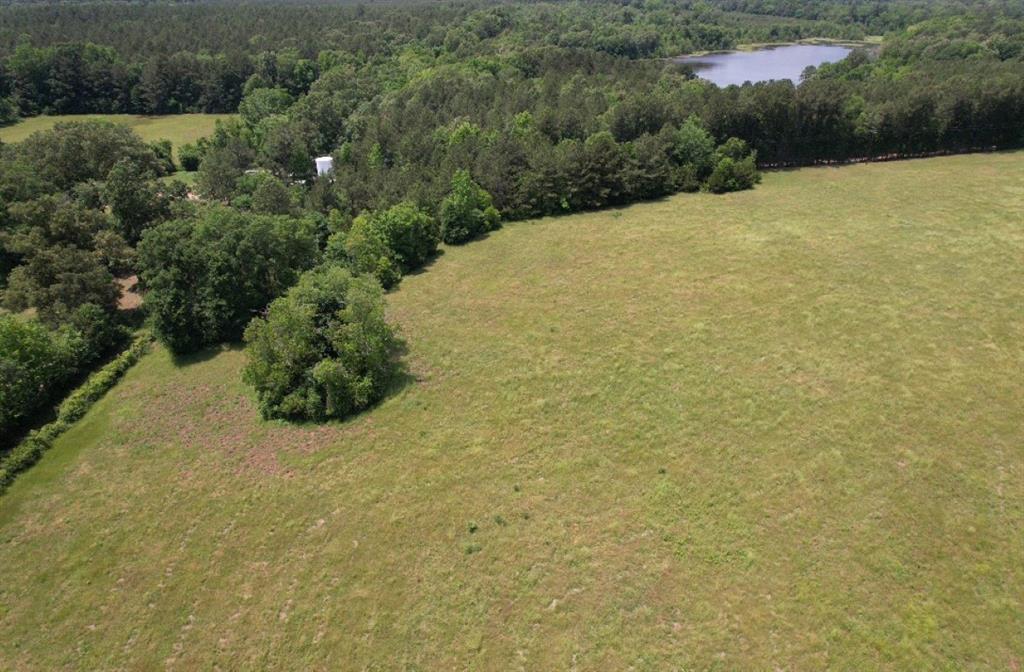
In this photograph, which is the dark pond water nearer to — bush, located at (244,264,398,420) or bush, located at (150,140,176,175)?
bush, located at (150,140,176,175)

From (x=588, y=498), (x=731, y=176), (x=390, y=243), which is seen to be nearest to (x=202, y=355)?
(x=390, y=243)

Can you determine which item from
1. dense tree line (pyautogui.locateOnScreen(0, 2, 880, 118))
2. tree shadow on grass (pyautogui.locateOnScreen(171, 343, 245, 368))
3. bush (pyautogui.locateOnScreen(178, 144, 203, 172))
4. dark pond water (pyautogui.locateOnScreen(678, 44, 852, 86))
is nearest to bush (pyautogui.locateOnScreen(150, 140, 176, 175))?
bush (pyautogui.locateOnScreen(178, 144, 203, 172))

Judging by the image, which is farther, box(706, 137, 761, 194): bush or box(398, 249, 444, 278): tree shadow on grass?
box(706, 137, 761, 194): bush

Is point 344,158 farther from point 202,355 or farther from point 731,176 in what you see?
point 731,176

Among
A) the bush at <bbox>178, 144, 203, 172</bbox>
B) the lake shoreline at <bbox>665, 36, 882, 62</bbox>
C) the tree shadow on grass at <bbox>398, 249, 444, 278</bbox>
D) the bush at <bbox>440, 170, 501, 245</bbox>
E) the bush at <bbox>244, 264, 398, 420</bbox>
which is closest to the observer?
the bush at <bbox>244, 264, 398, 420</bbox>

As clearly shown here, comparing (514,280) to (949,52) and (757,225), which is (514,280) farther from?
(949,52)

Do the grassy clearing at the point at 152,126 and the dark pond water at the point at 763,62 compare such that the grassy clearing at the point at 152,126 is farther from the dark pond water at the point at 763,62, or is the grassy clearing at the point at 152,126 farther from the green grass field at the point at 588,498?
the dark pond water at the point at 763,62

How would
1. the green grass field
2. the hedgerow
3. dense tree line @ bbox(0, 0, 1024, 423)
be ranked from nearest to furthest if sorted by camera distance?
the green grass field, the hedgerow, dense tree line @ bbox(0, 0, 1024, 423)
